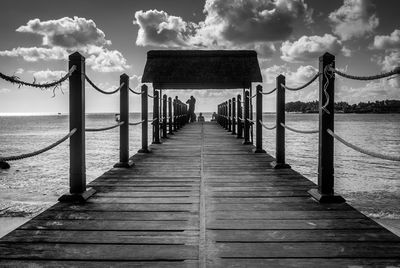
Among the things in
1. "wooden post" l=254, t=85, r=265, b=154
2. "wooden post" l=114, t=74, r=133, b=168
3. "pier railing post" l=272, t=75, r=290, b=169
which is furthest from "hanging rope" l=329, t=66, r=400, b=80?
"wooden post" l=254, t=85, r=265, b=154

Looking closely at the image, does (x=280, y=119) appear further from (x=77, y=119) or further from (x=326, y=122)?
(x=77, y=119)

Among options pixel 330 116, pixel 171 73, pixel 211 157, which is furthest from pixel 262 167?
pixel 171 73

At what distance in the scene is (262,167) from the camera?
5.79 metres

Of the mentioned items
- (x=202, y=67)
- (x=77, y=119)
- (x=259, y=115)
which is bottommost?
(x=77, y=119)

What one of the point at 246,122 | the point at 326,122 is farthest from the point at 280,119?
the point at 246,122

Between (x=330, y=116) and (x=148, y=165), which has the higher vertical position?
(x=330, y=116)

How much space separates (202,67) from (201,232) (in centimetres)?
1517

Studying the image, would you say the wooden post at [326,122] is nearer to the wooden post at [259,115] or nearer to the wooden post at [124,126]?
the wooden post at [124,126]

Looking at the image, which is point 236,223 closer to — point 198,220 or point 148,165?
point 198,220

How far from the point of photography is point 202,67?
17.3m

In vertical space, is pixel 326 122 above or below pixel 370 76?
below

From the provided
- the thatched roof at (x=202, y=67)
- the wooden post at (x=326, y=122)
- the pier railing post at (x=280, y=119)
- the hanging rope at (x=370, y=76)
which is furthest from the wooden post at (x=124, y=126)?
the thatched roof at (x=202, y=67)

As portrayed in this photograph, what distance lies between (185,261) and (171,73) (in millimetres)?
14777

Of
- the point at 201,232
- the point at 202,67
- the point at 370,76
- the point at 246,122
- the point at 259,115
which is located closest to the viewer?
the point at 201,232
